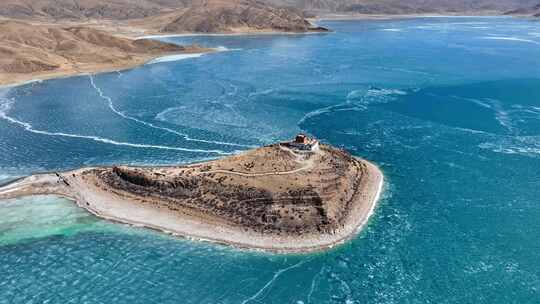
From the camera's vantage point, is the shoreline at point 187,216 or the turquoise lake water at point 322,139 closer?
the turquoise lake water at point 322,139

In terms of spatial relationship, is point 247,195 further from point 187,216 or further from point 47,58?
point 47,58

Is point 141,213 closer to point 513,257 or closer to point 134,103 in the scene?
point 513,257

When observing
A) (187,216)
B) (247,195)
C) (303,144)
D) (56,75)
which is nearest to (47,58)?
(56,75)

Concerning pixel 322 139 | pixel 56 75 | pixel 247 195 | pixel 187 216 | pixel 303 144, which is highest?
pixel 303 144

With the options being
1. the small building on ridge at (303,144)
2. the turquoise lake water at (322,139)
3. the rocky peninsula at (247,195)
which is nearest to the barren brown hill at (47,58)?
the turquoise lake water at (322,139)

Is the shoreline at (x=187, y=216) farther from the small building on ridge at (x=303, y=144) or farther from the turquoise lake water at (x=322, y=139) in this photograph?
the small building on ridge at (x=303, y=144)

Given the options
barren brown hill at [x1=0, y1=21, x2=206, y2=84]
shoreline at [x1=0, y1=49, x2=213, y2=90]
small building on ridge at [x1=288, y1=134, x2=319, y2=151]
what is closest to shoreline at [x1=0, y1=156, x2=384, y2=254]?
small building on ridge at [x1=288, y1=134, x2=319, y2=151]

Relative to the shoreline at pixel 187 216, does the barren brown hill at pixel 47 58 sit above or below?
above

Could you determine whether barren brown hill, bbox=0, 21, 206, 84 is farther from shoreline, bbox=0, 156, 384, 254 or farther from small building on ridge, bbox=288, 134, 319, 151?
small building on ridge, bbox=288, 134, 319, 151
